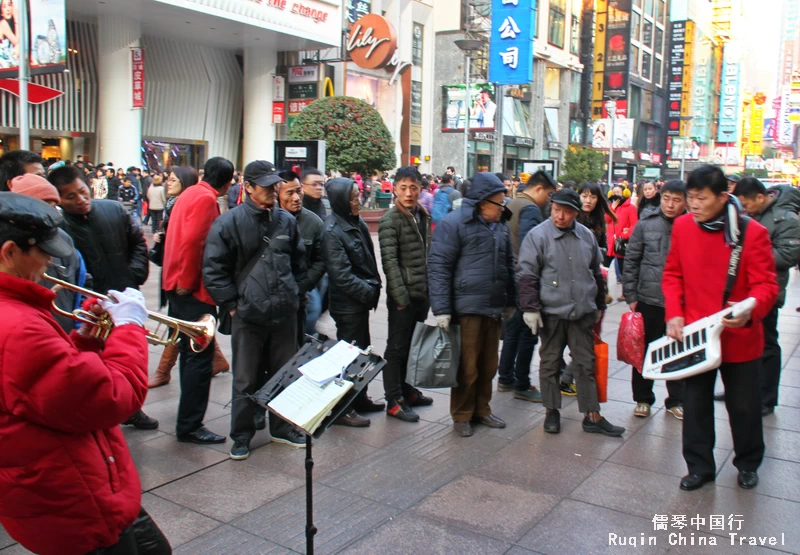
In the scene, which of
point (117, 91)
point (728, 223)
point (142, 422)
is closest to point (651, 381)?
point (728, 223)

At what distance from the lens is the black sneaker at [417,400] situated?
608cm

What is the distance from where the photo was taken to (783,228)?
5.57m

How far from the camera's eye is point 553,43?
49625 mm

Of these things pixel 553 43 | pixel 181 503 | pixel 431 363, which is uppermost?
pixel 553 43

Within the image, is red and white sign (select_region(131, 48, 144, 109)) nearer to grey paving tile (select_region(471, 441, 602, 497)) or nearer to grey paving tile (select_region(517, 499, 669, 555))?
grey paving tile (select_region(471, 441, 602, 497))

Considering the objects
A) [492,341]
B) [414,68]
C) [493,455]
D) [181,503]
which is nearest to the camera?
[181,503]

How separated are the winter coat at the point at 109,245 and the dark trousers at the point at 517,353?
3.24 meters

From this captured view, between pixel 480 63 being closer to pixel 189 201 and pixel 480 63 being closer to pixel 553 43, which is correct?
pixel 553 43

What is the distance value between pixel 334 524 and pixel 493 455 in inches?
58.7

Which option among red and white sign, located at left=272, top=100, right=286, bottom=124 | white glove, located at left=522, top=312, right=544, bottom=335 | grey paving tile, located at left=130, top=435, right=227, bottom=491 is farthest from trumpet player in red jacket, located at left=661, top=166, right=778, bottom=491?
red and white sign, located at left=272, top=100, right=286, bottom=124

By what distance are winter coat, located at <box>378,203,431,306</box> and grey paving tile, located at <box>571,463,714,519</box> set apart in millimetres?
1900

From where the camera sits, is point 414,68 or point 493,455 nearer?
point 493,455

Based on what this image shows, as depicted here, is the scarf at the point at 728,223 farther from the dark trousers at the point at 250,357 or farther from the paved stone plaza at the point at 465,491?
the dark trousers at the point at 250,357

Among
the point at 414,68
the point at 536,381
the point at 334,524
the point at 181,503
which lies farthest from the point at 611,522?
the point at 414,68
